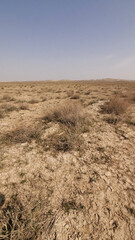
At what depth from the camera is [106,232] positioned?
4.74 feet

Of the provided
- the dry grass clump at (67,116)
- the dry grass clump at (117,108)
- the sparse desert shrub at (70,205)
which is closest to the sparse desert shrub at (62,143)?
the dry grass clump at (67,116)

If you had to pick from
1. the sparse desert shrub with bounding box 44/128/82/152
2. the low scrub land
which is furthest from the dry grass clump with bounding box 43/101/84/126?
the sparse desert shrub with bounding box 44/128/82/152

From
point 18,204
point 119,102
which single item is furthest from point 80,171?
point 119,102

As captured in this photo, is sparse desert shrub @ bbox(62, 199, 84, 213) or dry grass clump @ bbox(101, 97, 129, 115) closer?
sparse desert shrub @ bbox(62, 199, 84, 213)

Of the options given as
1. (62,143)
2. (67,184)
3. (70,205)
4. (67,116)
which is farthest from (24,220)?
(67,116)

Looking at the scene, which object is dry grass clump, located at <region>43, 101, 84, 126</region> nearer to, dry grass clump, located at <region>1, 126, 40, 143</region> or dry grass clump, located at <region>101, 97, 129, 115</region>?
dry grass clump, located at <region>1, 126, 40, 143</region>

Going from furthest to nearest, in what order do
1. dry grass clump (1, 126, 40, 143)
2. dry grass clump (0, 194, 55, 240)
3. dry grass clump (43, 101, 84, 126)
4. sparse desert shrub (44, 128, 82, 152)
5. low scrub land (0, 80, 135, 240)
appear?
1. dry grass clump (43, 101, 84, 126)
2. dry grass clump (1, 126, 40, 143)
3. sparse desert shrub (44, 128, 82, 152)
4. low scrub land (0, 80, 135, 240)
5. dry grass clump (0, 194, 55, 240)

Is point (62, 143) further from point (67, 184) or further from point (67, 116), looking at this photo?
point (67, 116)

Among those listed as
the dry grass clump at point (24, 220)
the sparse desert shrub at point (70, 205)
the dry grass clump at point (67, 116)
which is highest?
the dry grass clump at point (67, 116)

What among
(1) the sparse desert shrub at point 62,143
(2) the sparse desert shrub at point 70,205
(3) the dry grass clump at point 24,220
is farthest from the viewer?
(1) the sparse desert shrub at point 62,143

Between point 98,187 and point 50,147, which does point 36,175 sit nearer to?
point 50,147

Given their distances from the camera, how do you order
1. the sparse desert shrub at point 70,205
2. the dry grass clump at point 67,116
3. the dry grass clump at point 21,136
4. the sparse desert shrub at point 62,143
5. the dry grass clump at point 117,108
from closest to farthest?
1. the sparse desert shrub at point 70,205
2. the sparse desert shrub at point 62,143
3. the dry grass clump at point 21,136
4. the dry grass clump at point 67,116
5. the dry grass clump at point 117,108

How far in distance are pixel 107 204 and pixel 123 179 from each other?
2.01ft

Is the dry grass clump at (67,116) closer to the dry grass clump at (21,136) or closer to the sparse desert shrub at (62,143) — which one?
the sparse desert shrub at (62,143)
